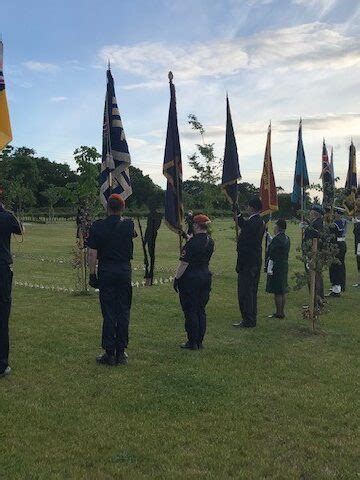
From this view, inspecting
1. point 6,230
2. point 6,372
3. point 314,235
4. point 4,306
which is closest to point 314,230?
point 314,235

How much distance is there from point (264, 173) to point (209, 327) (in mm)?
5050

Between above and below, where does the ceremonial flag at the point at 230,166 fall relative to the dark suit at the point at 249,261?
above

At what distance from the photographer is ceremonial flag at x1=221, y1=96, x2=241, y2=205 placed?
10.9 meters

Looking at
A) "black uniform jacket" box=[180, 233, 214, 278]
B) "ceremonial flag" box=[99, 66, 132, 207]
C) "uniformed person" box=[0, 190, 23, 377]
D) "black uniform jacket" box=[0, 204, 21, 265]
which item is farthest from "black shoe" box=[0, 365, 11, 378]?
"ceremonial flag" box=[99, 66, 132, 207]

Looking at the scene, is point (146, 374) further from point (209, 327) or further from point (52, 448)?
point (209, 327)

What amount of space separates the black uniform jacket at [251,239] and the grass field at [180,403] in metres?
1.39

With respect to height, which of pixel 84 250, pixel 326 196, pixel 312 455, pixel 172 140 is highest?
pixel 172 140

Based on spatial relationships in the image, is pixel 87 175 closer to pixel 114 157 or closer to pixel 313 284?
pixel 114 157

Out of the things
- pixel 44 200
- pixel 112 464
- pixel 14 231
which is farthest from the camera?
pixel 44 200

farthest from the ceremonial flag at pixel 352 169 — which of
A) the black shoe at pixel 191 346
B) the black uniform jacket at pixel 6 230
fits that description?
the black uniform jacket at pixel 6 230

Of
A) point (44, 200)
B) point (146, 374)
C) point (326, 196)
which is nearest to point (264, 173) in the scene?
point (326, 196)

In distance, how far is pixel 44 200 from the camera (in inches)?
3868

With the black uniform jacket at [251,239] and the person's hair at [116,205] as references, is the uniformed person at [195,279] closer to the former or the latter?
the person's hair at [116,205]

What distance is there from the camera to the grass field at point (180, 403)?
188 inches
